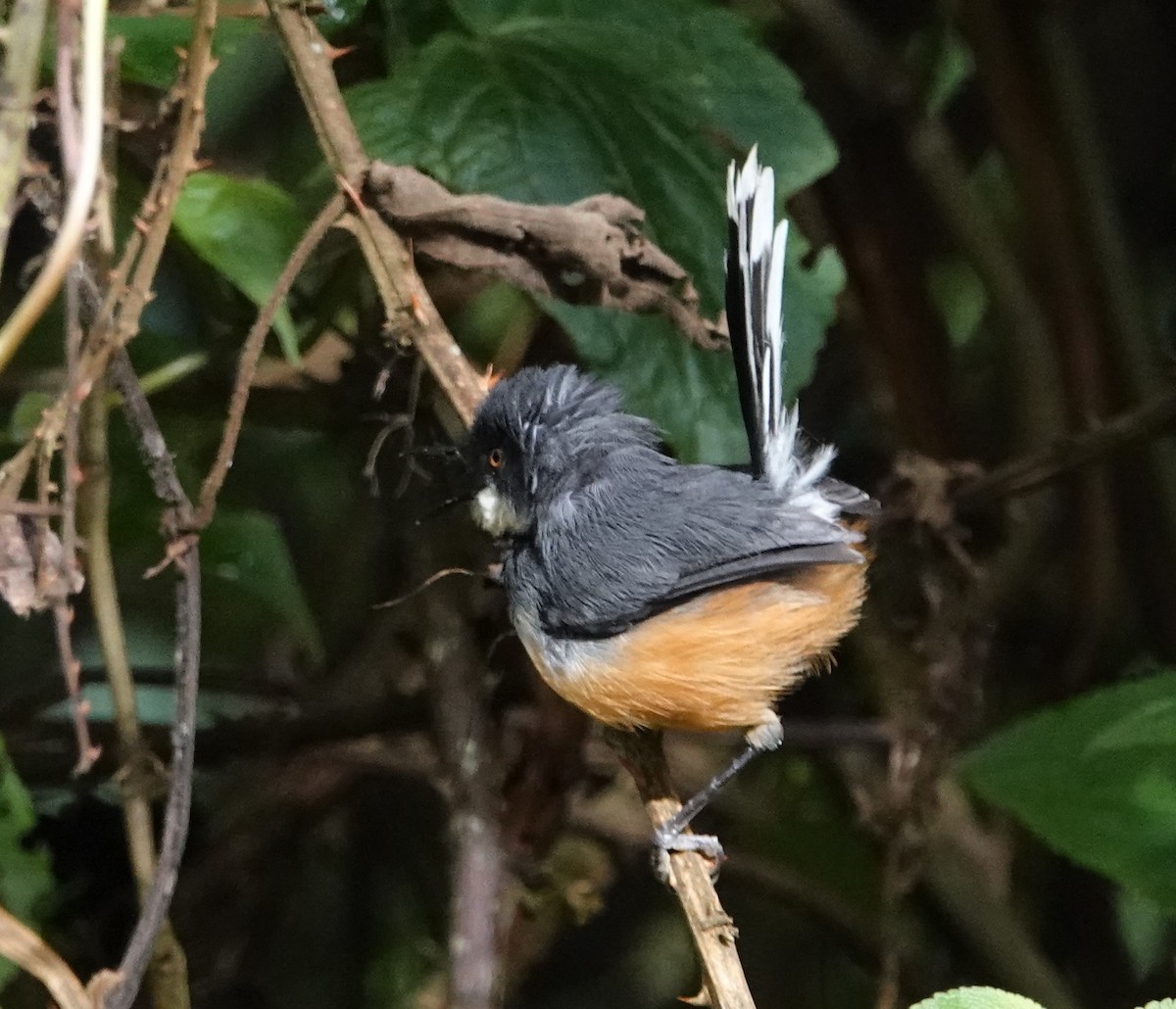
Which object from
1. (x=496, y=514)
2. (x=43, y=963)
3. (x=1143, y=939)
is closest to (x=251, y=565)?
(x=496, y=514)

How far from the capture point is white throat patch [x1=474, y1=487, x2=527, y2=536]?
5.19 ft

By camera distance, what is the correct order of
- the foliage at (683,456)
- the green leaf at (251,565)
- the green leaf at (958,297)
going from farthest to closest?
the green leaf at (958,297) → the green leaf at (251,565) → the foliage at (683,456)

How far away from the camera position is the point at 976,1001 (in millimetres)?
921

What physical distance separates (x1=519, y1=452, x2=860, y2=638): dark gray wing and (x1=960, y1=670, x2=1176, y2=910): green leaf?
39 cm

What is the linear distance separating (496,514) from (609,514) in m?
0.16

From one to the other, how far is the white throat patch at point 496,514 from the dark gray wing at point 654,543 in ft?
0.15

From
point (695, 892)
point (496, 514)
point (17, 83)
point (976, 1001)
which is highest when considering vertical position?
point (17, 83)

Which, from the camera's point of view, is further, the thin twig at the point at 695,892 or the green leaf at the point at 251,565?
the green leaf at the point at 251,565

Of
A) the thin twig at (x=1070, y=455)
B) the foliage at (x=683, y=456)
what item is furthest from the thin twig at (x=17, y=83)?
the thin twig at (x=1070, y=455)

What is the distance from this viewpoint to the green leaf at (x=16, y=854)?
1450mm

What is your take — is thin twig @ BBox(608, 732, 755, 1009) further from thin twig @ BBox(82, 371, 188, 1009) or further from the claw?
thin twig @ BBox(82, 371, 188, 1009)

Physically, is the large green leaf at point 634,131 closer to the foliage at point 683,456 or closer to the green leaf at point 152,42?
the foliage at point 683,456

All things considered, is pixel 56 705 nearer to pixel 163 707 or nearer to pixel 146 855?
pixel 163 707

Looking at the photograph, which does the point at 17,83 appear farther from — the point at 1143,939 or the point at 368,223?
the point at 1143,939
